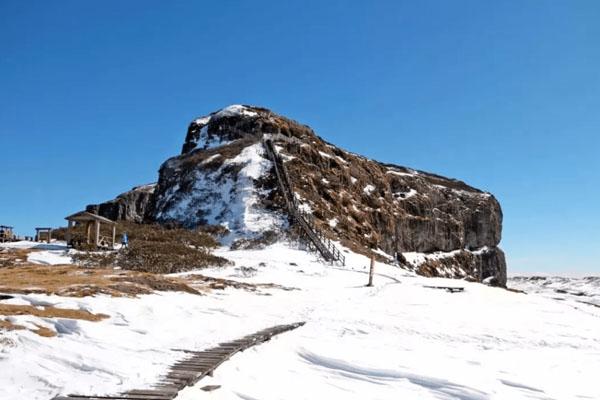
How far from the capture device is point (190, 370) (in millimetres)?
8711

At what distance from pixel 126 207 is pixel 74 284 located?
3387 inches

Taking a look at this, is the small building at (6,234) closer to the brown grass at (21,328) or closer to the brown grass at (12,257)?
the brown grass at (12,257)

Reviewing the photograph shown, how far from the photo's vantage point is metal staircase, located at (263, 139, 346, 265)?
132ft

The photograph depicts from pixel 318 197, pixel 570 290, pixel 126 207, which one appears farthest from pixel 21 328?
pixel 570 290

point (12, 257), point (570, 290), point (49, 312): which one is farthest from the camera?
point (570, 290)

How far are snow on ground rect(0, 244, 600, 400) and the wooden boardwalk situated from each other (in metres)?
0.20

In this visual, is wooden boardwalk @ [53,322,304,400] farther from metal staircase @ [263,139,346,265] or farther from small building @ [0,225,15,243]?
small building @ [0,225,15,243]

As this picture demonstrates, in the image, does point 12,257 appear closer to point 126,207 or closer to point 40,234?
point 40,234

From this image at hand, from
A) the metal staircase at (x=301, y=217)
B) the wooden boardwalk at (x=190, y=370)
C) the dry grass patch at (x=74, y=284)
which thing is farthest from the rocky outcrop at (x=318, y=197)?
the wooden boardwalk at (x=190, y=370)

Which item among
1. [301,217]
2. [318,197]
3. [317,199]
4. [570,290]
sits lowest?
[570,290]

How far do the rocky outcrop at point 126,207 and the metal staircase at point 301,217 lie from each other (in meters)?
45.7

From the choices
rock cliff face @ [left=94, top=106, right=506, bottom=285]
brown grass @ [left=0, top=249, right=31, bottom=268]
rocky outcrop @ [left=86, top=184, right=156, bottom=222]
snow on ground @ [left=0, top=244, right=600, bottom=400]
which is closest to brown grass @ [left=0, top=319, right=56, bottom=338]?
snow on ground @ [left=0, top=244, right=600, bottom=400]

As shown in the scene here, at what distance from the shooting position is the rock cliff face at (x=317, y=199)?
5341 centimetres

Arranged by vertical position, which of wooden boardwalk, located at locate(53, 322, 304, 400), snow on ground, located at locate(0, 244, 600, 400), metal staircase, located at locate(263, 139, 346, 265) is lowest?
snow on ground, located at locate(0, 244, 600, 400)
